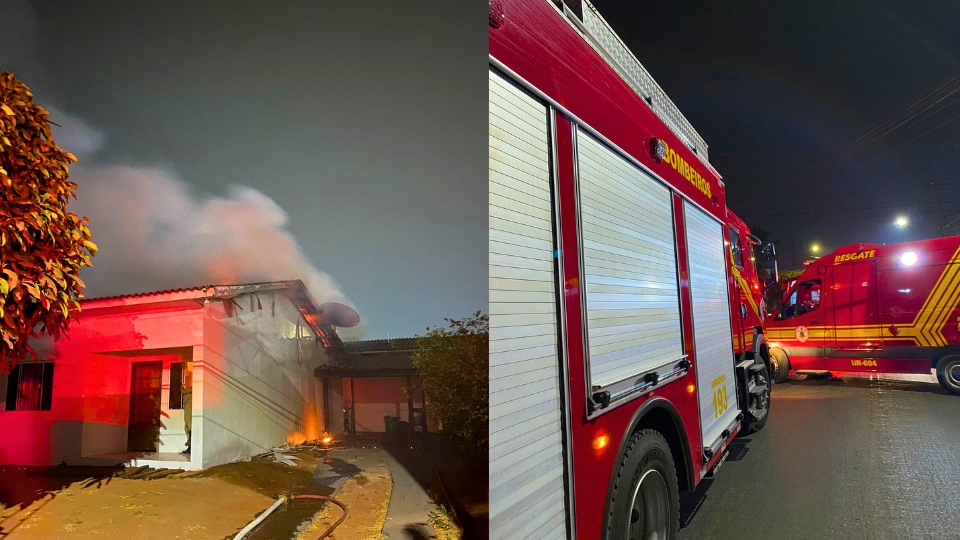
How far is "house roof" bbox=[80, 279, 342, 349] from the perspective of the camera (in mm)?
982

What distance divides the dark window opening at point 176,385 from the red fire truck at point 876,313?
32.5 feet

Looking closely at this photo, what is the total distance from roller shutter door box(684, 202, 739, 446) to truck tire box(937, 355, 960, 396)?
620cm

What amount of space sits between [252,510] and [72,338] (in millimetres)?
507

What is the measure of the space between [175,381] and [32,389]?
0.36 metres

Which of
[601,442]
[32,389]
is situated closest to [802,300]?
[601,442]

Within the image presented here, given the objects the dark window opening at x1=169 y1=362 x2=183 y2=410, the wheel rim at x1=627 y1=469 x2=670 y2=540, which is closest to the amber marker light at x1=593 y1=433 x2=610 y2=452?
the wheel rim at x1=627 y1=469 x2=670 y2=540

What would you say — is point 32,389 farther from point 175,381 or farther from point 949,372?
point 949,372

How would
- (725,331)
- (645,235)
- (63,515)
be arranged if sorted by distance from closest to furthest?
1. (63,515)
2. (645,235)
3. (725,331)

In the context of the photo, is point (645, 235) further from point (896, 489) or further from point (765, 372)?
point (765, 372)

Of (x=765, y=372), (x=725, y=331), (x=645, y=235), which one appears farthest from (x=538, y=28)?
(x=765, y=372)

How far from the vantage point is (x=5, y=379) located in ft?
3.41

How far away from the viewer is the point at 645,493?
7.28 ft

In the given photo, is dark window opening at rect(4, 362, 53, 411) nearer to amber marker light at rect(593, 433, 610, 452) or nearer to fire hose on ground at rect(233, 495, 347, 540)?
fire hose on ground at rect(233, 495, 347, 540)

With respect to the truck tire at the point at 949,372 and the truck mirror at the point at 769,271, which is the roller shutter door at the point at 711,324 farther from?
the truck tire at the point at 949,372
